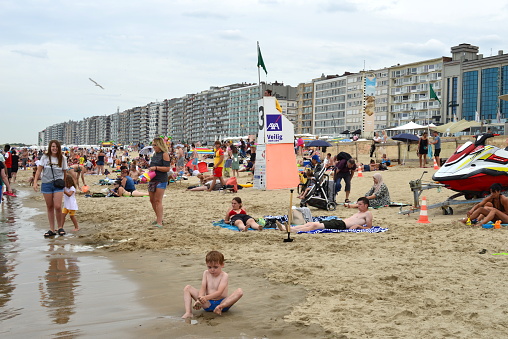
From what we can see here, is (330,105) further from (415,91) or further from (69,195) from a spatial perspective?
(69,195)

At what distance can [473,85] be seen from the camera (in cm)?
8250

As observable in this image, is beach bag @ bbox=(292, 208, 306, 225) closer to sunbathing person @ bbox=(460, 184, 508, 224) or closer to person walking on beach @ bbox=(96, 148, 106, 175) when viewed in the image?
sunbathing person @ bbox=(460, 184, 508, 224)

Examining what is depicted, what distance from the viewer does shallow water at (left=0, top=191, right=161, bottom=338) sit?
397cm

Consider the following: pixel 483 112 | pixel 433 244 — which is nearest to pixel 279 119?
pixel 433 244

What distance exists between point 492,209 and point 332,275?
4.65 m

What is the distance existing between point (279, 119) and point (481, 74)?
8342 centimetres

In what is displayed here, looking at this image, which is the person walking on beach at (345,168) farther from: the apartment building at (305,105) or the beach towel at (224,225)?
the apartment building at (305,105)

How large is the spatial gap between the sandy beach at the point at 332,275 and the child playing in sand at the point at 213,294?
10cm

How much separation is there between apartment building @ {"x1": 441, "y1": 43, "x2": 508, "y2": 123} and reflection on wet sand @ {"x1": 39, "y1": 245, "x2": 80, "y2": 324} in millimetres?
77799

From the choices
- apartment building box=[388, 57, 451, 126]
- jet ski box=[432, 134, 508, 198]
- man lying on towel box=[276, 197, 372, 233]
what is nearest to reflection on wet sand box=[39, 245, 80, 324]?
man lying on towel box=[276, 197, 372, 233]

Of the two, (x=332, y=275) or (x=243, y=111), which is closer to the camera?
(x=332, y=275)

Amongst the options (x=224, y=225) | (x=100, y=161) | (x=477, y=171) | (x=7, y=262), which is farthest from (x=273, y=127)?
(x=100, y=161)

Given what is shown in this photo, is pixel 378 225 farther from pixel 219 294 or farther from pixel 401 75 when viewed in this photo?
pixel 401 75

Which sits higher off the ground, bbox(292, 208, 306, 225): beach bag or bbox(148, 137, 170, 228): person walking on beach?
bbox(148, 137, 170, 228): person walking on beach
